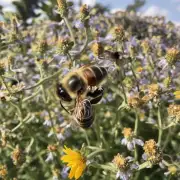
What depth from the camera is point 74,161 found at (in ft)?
7.45

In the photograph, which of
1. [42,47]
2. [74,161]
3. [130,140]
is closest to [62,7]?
[42,47]

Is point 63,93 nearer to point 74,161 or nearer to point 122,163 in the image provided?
point 74,161

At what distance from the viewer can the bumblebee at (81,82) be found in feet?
6.45

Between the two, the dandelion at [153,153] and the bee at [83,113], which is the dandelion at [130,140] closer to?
the dandelion at [153,153]

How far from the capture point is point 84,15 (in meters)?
2.86

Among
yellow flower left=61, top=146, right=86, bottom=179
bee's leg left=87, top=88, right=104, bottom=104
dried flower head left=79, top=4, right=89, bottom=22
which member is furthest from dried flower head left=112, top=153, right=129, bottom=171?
dried flower head left=79, top=4, right=89, bottom=22

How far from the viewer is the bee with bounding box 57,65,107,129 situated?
6.29 feet

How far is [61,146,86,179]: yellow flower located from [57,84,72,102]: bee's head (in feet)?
1.10

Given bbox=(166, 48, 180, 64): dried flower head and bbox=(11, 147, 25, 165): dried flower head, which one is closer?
bbox=(166, 48, 180, 64): dried flower head

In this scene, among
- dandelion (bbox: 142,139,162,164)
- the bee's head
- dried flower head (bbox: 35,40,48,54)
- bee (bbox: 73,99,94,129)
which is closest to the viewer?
bee (bbox: 73,99,94,129)

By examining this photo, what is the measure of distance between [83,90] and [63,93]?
11cm

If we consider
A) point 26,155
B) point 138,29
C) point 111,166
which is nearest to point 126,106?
point 111,166

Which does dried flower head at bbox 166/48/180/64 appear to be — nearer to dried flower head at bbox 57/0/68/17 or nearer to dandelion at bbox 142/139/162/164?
dandelion at bbox 142/139/162/164

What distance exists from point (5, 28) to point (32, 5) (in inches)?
178
